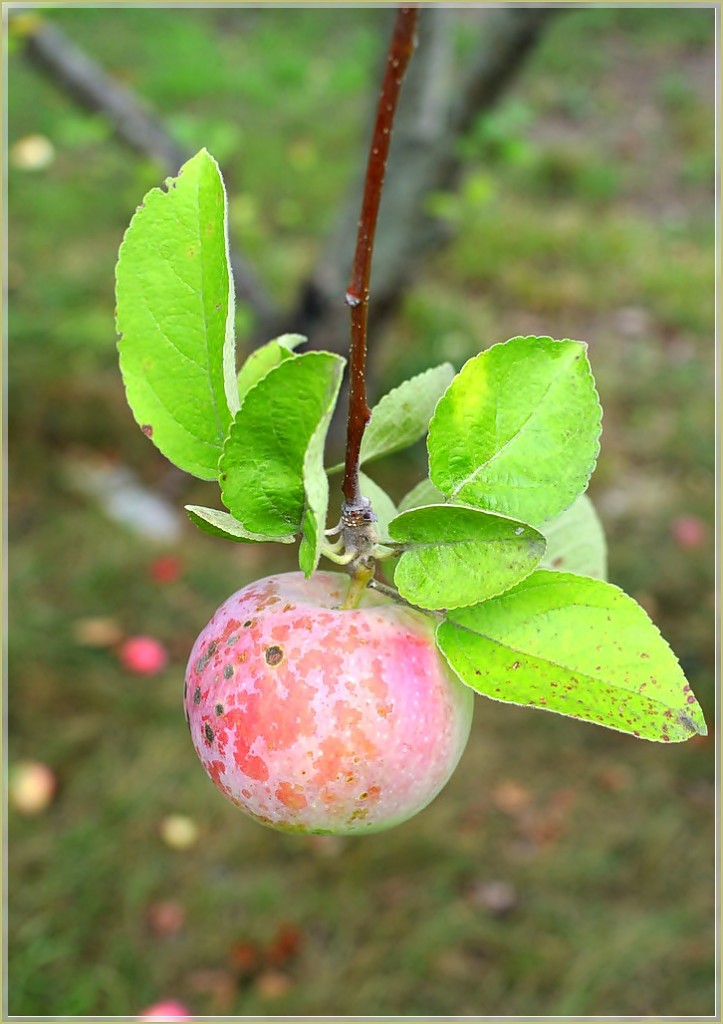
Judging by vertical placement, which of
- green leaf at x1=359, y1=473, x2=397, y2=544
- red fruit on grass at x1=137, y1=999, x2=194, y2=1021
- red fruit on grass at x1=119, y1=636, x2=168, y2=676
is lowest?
red fruit on grass at x1=137, y1=999, x2=194, y2=1021

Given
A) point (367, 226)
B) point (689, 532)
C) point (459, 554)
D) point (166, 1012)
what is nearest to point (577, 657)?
point (459, 554)

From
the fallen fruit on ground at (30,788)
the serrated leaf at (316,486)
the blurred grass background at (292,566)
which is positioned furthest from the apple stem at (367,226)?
the fallen fruit on ground at (30,788)

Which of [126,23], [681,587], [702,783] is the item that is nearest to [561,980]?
[702,783]

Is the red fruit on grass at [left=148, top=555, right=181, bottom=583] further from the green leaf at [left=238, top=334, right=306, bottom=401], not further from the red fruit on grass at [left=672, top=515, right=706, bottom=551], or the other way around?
the green leaf at [left=238, top=334, right=306, bottom=401]

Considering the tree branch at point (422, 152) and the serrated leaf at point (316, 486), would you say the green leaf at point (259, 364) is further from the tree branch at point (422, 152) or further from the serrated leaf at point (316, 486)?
the tree branch at point (422, 152)

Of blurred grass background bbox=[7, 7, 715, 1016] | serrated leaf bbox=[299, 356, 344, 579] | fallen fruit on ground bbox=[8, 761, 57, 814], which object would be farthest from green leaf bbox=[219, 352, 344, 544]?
fallen fruit on ground bbox=[8, 761, 57, 814]

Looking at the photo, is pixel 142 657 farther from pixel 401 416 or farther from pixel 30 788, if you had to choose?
pixel 401 416
